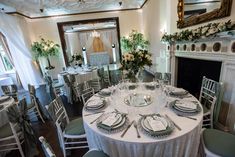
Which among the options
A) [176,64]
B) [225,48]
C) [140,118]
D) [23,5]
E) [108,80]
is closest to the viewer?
[140,118]

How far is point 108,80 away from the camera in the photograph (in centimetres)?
436

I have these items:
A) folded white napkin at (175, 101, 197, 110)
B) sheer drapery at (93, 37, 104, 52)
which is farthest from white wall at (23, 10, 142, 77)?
folded white napkin at (175, 101, 197, 110)

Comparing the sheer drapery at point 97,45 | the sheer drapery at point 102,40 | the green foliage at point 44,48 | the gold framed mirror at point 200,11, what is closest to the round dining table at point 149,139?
the gold framed mirror at point 200,11

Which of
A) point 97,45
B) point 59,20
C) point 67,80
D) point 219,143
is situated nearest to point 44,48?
point 59,20

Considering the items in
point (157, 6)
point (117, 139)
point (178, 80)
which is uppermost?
point (157, 6)

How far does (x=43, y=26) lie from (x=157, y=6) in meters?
5.27

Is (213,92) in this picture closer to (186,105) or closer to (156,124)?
(186,105)

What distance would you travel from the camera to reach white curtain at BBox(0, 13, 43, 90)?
15.9 feet

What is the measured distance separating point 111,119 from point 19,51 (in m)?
5.80

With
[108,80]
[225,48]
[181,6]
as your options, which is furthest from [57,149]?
[181,6]

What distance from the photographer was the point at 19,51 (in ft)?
17.9

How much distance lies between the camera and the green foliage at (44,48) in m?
6.16

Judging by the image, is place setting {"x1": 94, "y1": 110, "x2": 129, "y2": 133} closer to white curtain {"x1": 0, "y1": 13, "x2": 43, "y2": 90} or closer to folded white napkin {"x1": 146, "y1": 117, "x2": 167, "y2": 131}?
folded white napkin {"x1": 146, "y1": 117, "x2": 167, "y2": 131}

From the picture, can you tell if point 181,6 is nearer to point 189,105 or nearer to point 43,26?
point 189,105
